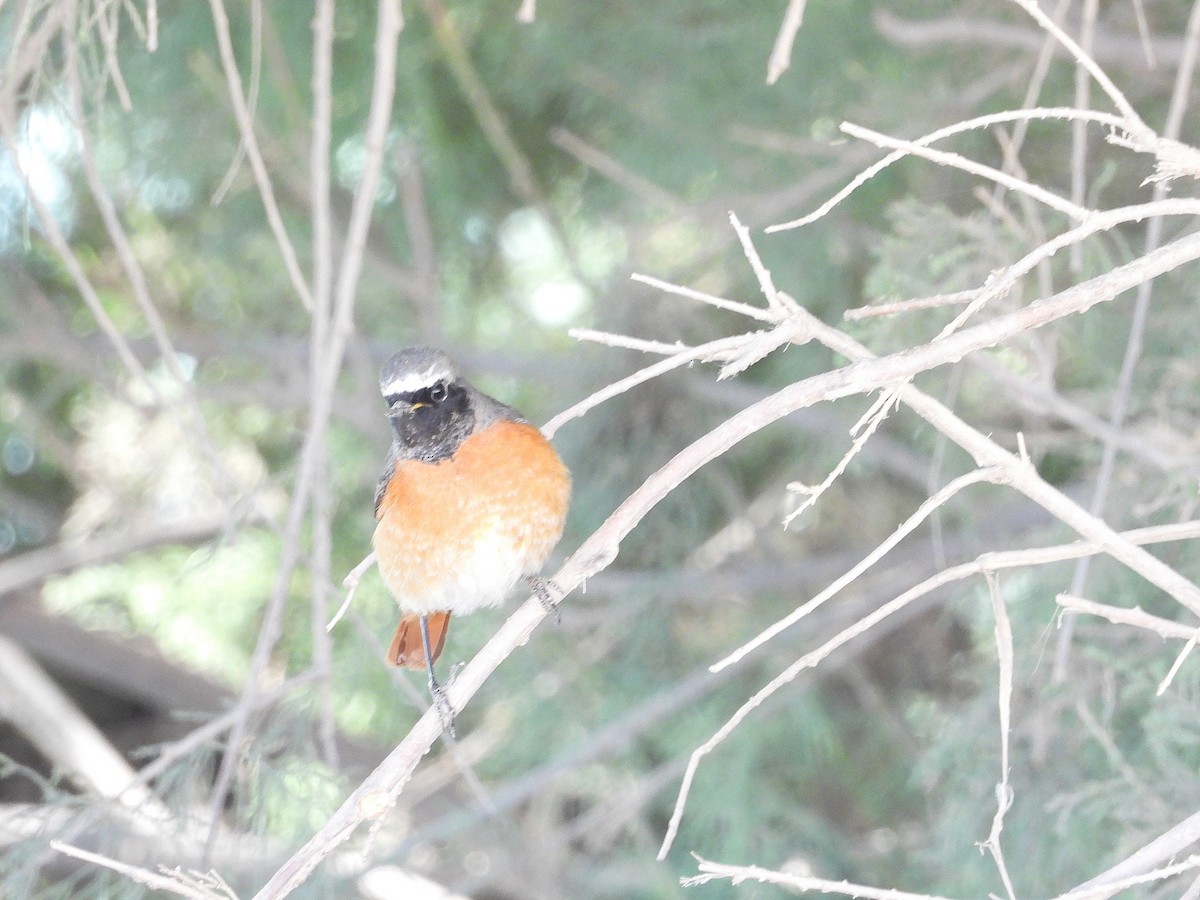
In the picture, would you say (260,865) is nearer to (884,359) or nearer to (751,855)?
(751,855)

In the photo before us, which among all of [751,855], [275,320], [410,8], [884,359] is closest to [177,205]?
[275,320]

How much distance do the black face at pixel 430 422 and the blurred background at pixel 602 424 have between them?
952 millimetres

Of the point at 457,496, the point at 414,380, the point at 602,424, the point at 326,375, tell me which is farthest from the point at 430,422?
the point at 602,424

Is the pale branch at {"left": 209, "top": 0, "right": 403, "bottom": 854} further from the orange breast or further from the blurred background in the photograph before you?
the blurred background

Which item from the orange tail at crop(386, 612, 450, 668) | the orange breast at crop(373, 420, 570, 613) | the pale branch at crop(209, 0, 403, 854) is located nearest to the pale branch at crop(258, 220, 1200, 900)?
the pale branch at crop(209, 0, 403, 854)

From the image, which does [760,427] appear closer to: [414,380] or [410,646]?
[414,380]

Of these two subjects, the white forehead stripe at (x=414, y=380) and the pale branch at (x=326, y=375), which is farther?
the white forehead stripe at (x=414, y=380)

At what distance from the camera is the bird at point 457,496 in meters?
3.71

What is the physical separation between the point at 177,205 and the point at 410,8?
1.41 metres

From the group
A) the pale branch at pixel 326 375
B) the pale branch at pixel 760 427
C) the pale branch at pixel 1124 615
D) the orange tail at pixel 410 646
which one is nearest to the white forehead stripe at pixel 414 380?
the pale branch at pixel 326 375

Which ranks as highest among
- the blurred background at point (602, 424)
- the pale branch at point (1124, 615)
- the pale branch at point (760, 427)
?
the pale branch at point (760, 427)

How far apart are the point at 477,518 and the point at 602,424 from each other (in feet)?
6.77

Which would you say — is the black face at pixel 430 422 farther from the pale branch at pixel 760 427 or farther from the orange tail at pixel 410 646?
the pale branch at pixel 760 427

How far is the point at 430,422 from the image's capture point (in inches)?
151
